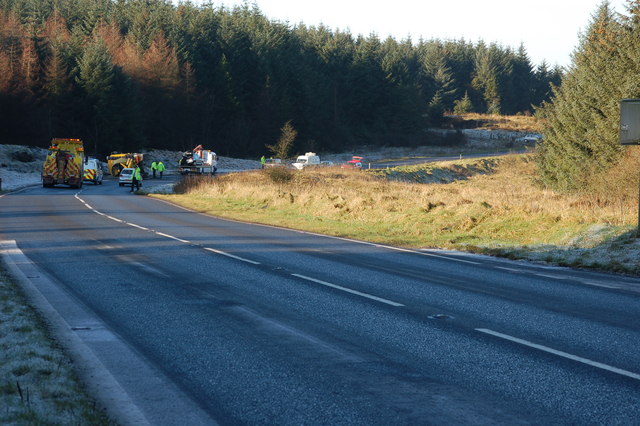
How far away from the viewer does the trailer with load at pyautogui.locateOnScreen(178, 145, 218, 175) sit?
215ft

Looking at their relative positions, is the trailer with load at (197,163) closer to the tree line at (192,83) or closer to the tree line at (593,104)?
the tree line at (192,83)

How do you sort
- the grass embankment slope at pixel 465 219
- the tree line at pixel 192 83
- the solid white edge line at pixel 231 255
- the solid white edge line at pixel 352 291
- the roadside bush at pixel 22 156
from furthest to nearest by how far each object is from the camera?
the tree line at pixel 192 83 → the roadside bush at pixel 22 156 → the grass embankment slope at pixel 465 219 → the solid white edge line at pixel 231 255 → the solid white edge line at pixel 352 291

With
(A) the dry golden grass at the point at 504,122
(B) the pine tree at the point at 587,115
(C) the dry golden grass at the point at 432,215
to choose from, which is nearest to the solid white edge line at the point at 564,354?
(C) the dry golden grass at the point at 432,215

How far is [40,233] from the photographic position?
1958 centimetres

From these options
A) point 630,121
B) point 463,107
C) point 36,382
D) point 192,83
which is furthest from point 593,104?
point 463,107

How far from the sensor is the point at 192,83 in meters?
99.1

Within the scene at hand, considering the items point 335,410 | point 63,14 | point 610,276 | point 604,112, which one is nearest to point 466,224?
point 610,276

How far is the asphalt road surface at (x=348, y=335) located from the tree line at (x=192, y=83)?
70433 millimetres

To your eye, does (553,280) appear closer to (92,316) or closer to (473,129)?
(92,316)

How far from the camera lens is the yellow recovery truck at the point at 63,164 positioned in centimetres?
5069

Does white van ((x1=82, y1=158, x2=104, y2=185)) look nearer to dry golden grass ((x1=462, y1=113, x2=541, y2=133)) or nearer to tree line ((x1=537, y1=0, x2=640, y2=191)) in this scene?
tree line ((x1=537, y1=0, x2=640, y2=191))

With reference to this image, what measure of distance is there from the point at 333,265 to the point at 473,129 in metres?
118

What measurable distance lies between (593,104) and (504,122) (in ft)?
323

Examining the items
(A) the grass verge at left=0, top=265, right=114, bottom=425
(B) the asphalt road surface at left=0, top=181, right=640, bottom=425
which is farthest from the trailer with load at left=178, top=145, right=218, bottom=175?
(A) the grass verge at left=0, top=265, right=114, bottom=425
